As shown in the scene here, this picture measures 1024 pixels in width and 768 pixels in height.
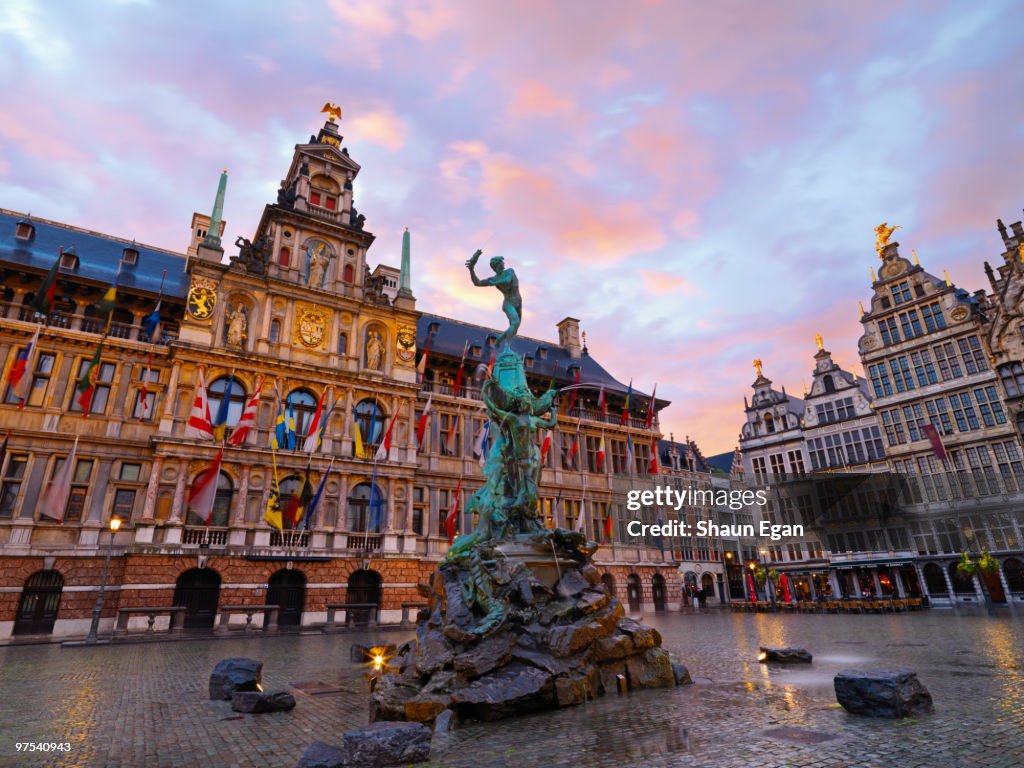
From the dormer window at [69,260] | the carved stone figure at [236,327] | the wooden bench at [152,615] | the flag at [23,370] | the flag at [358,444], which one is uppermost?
the dormer window at [69,260]

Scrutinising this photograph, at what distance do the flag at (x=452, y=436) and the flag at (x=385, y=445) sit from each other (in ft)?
13.6

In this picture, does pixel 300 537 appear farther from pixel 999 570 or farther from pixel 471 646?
pixel 999 570

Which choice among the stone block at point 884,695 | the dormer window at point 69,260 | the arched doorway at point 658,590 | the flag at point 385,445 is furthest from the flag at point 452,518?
the dormer window at point 69,260

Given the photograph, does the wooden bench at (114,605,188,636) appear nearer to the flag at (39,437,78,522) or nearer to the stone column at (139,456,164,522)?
the stone column at (139,456,164,522)

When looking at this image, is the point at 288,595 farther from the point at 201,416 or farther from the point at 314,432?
the point at 201,416

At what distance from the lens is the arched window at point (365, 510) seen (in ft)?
99.0

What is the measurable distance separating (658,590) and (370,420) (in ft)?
83.9

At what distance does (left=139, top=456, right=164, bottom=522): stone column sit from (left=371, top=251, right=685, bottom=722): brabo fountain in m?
18.6

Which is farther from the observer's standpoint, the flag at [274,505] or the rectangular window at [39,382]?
the flag at [274,505]

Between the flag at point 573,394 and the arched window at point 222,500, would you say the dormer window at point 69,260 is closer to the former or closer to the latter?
the arched window at point 222,500

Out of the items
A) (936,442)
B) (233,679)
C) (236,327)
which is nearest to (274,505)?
(236,327)

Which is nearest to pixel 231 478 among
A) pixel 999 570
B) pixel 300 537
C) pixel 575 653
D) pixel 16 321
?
pixel 300 537

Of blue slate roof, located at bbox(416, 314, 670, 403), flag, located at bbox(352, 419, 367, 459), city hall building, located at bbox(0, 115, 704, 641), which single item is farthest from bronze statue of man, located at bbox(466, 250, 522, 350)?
blue slate roof, located at bbox(416, 314, 670, 403)

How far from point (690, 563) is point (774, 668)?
41.0 m
